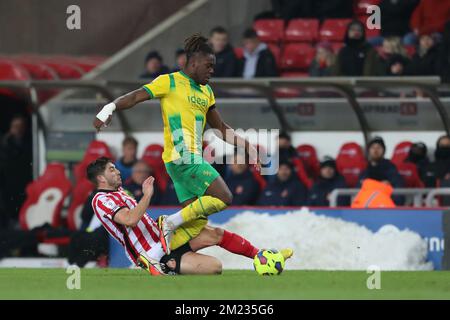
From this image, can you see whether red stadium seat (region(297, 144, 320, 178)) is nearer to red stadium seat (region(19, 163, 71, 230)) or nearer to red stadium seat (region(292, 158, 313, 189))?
red stadium seat (region(292, 158, 313, 189))

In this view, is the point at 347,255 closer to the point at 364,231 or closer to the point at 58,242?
the point at 364,231

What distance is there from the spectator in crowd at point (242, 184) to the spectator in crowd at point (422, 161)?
1.88 meters

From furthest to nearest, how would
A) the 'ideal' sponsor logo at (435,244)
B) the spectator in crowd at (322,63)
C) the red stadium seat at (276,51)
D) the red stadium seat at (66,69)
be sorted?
the red stadium seat at (66,69), the red stadium seat at (276,51), the spectator in crowd at (322,63), the 'ideal' sponsor logo at (435,244)

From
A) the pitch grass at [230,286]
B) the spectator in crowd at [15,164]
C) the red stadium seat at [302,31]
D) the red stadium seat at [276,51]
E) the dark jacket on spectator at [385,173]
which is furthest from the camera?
the red stadium seat at [302,31]

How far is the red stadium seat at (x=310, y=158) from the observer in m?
17.7

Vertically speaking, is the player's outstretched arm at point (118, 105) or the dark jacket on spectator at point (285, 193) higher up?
the player's outstretched arm at point (118, 105)

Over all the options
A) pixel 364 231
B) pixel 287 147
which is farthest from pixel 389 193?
pixel 287 147

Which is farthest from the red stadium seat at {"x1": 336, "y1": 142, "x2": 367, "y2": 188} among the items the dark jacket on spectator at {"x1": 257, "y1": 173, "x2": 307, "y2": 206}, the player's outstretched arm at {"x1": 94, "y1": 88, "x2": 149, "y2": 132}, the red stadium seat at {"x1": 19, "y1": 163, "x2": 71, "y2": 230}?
the player's outstretched arm at {"x1": 94, "y1": 88, "x2": 149, "y2": 132}

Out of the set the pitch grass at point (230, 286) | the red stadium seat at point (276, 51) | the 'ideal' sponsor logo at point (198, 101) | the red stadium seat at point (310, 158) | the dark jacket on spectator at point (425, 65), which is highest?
the red stadium seat at point (276, 51)

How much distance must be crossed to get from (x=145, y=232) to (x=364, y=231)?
3895 mm

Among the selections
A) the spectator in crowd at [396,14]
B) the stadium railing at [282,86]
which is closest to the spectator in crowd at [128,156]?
the stadium railing at [282,86]

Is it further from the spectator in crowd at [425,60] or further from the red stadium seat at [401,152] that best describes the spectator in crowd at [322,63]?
the red stadium seat at [401,152]

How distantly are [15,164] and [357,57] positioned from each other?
4856 mm

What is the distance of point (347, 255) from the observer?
14805 mm
